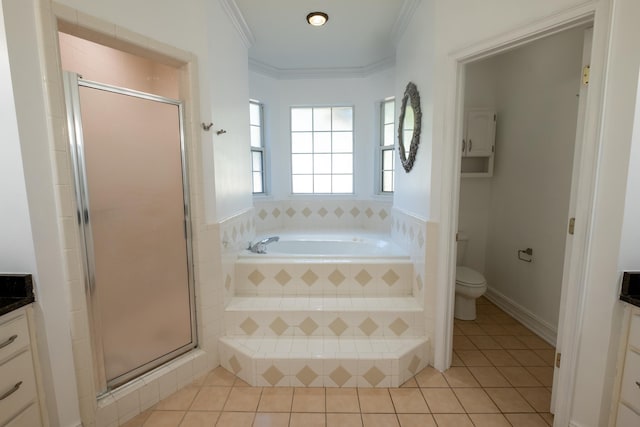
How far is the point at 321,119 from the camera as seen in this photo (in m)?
3.75

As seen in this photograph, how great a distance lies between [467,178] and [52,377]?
355 centimetres

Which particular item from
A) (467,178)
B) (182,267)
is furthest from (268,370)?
(467,178)

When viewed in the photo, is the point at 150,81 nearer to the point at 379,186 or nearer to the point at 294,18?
the point at 294,18

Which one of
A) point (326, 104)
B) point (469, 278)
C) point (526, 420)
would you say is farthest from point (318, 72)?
point (526, 420)

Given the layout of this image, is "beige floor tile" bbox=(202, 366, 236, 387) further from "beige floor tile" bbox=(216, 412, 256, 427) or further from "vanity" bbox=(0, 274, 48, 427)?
"vanity" bbox=(0, 274, 48, 427)

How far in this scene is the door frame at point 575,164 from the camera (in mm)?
1274

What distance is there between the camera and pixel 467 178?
314cm

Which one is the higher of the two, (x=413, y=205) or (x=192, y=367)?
(x=413, y=205)

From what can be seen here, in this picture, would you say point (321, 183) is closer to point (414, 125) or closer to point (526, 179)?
point (414, 125)

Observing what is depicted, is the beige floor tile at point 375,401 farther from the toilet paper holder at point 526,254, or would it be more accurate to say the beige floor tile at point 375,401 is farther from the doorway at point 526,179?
the toilet paper holder at point 526,254

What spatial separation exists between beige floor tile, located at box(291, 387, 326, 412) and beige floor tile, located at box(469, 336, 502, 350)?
1.34m

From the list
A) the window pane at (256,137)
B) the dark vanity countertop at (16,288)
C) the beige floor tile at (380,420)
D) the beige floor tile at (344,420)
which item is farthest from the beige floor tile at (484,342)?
the window pane at (256,137)

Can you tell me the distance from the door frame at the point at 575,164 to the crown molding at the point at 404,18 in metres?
0.76

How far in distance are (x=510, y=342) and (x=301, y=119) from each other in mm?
3218
